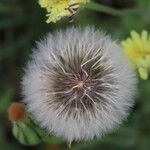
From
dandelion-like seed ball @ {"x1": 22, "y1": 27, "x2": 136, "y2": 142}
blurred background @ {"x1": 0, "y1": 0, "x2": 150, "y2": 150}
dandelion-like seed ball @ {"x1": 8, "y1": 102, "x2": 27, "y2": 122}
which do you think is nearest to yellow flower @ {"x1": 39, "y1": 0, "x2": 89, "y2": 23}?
dandelion-like seed ball @ {"x1": 22, "y1": 27, "x2": 136, "y2": 142}

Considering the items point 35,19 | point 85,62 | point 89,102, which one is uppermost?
point 35,19

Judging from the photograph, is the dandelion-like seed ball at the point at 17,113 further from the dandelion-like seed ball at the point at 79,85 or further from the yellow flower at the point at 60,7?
the yellow flower at the point at 60,7

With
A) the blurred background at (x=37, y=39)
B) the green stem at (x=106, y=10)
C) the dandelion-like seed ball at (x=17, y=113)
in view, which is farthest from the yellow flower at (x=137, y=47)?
the dandelion-like seed ball at (x=17, y=113)

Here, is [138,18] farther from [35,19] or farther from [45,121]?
[45,121]

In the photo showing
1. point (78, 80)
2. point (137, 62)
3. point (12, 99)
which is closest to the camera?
point (78, 80)

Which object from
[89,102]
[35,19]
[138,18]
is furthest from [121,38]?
[89,102]
